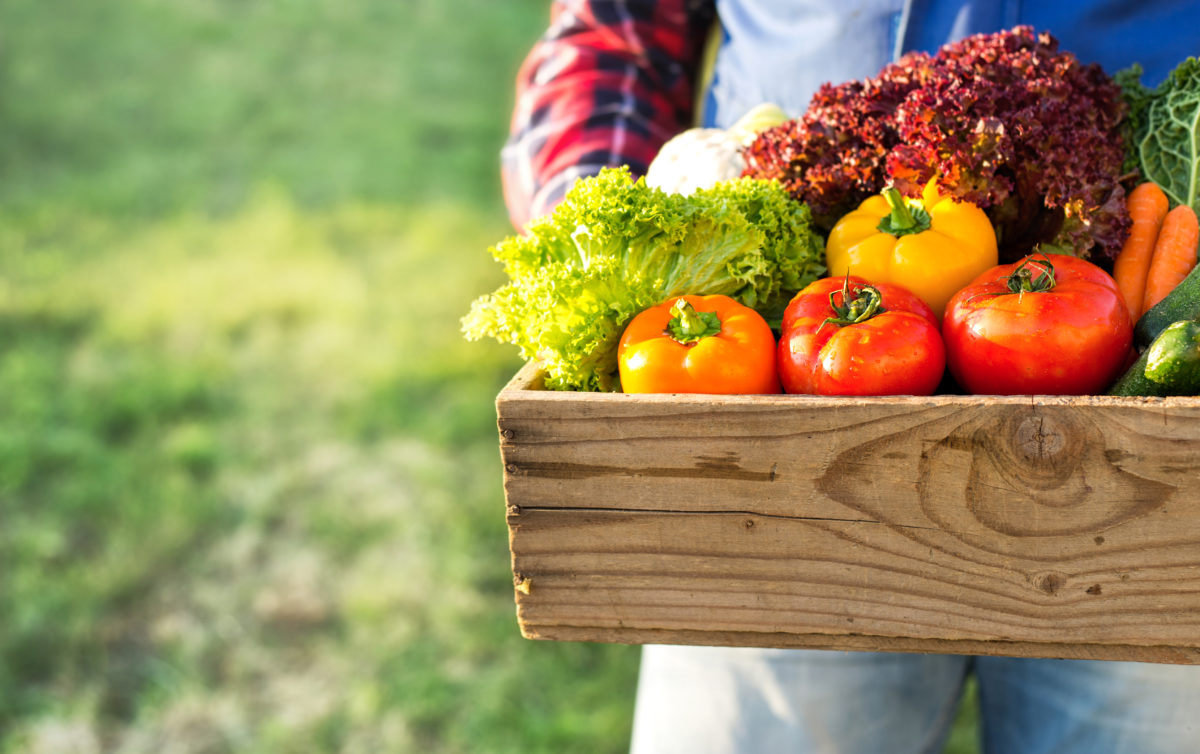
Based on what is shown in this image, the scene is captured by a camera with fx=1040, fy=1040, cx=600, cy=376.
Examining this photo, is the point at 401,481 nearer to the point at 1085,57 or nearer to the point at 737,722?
the point at 737,722

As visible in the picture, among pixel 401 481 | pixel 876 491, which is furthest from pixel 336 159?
pixel 876 491

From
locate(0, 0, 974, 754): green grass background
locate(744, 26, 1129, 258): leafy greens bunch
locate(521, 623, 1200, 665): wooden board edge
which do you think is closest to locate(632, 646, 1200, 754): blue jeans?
locate(521, 623, 1200, 665): wooden board edge

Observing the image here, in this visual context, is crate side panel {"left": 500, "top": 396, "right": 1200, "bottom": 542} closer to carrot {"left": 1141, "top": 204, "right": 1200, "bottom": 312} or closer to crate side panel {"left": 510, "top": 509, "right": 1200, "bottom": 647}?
crate side panel {"left": 510, "top": 509, "right": 1200, "bottom": 647}

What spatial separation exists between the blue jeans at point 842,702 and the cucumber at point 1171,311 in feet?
1.99

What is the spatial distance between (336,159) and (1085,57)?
5.29m

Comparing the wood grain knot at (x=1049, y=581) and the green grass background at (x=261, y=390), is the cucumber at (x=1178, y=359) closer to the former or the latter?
the wood grain knot at (x=1049, y=581)

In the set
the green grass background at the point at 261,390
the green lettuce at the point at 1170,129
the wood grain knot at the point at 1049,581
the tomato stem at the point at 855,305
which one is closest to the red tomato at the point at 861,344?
the tomato stem at the point at 855,305

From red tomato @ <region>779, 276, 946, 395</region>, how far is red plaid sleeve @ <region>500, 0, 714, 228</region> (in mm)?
698

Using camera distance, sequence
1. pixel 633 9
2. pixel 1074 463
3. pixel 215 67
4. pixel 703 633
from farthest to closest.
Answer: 1. pixel 215 67
2. pixel 633 9
3. pixel 703 633
4. pixel 1074 463

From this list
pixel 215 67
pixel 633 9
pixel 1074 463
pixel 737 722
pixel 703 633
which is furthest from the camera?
pixel 215 67

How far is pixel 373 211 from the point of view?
591 cm

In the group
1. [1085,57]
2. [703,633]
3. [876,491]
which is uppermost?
[1085,57]

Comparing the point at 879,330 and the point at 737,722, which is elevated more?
the point at 879,330

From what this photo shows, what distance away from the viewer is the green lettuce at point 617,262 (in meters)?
1.29
